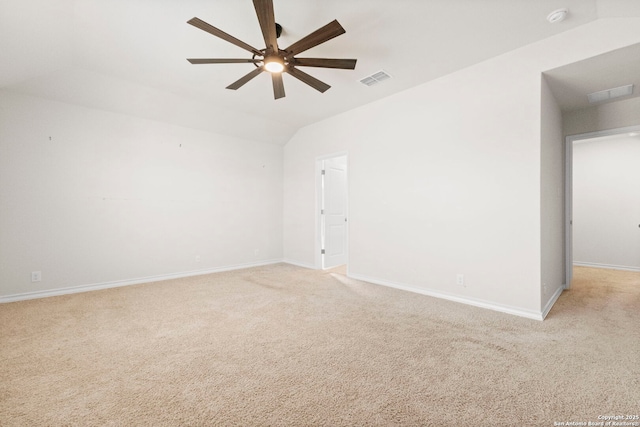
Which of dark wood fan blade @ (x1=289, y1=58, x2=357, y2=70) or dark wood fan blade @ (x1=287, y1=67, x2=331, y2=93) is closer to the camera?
dark wood fan blade @ (x1=289, y1=58, x2=357, y2=70)

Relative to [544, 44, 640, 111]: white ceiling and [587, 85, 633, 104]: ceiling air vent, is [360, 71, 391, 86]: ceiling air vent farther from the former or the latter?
[587, 85, 633, 104]: ceiling air vent

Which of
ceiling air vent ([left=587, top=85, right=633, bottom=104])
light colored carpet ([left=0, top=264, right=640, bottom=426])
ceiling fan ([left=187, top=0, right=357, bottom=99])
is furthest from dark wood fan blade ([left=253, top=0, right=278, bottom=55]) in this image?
ceiling air vent ([left=587, top=85, right=633, bottom=104])

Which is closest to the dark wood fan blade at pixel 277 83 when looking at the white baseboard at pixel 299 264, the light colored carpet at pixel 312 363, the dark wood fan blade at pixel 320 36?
the dark wood fan blade at pixel 320 36

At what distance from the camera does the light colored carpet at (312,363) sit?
1.50 m

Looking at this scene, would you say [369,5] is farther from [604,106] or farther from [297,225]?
[297,225]

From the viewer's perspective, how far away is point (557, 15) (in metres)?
2.37

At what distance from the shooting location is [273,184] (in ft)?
20.1

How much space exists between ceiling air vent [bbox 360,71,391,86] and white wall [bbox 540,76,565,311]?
1.69 metres

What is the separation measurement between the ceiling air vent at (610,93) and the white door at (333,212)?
3934mm

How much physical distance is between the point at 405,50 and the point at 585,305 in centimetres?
370

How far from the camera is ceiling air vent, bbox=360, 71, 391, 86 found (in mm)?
3471

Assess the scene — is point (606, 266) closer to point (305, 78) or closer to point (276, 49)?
point (305, 78)

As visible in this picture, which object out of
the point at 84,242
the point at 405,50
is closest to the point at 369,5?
the point at 405,50

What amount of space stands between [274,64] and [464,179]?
2592 mm
